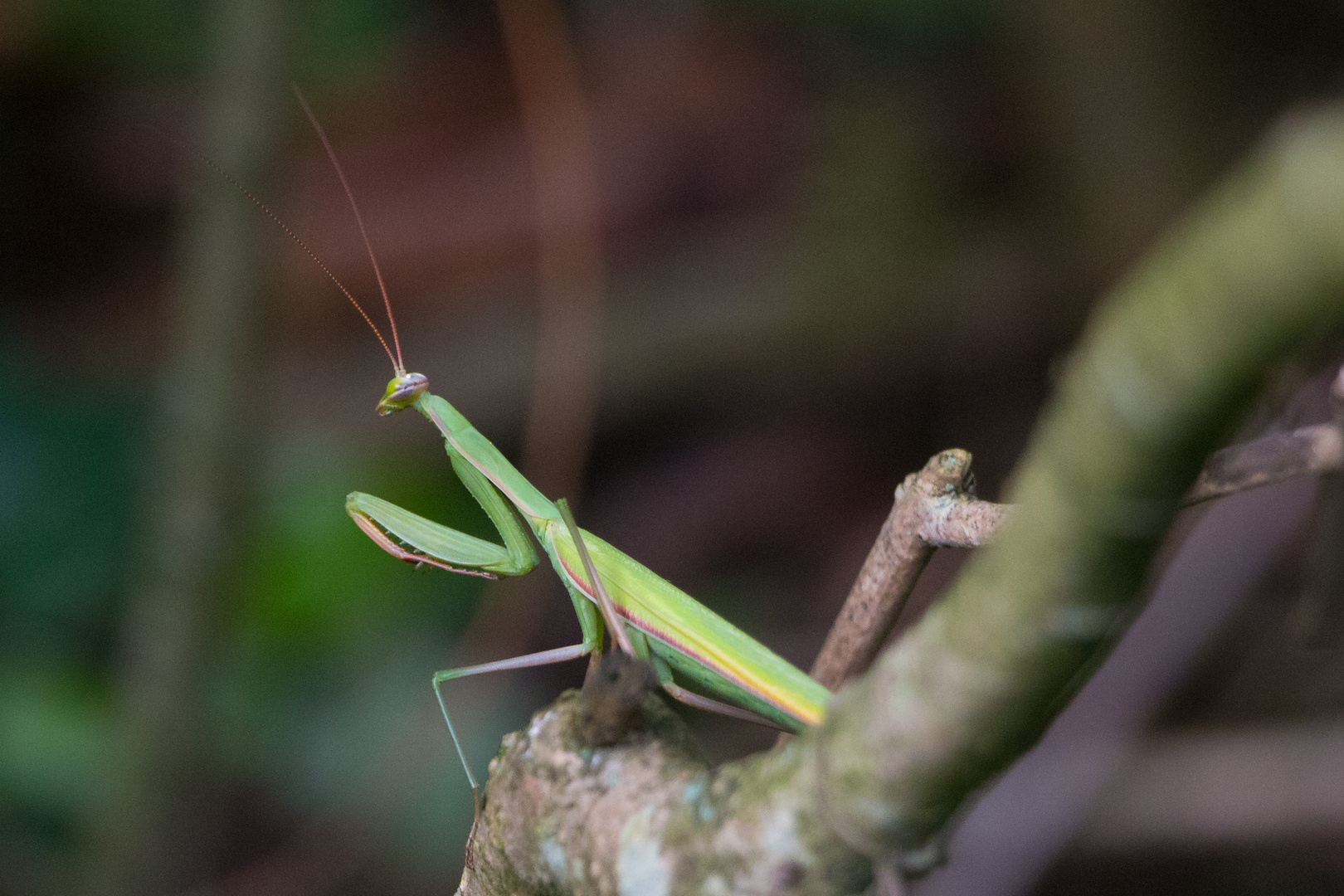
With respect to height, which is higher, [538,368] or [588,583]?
[538,368]

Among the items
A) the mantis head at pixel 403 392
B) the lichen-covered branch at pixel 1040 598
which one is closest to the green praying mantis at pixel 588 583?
the mantis head at pixel 403 392

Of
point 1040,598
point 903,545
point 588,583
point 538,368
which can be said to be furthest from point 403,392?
point 538,368

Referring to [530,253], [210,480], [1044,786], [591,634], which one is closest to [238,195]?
[210,480]

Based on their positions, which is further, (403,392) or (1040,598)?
(403,392)

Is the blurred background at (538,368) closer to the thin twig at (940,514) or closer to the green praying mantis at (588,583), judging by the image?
the green praying mantis at (588,583)

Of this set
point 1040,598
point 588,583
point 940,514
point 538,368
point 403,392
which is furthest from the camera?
point 538,368

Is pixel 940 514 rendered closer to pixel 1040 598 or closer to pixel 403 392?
pixel 1040 598

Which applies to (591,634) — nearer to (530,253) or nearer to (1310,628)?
(1310,628)
